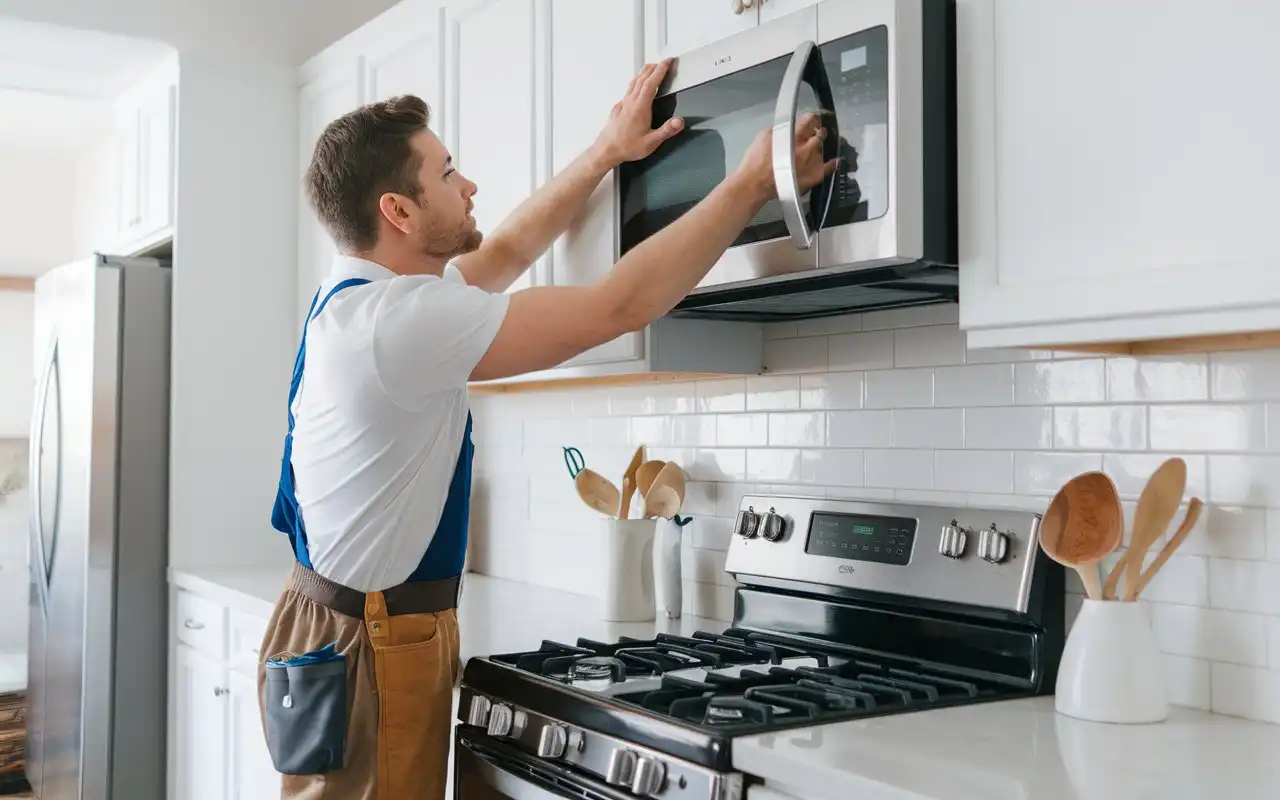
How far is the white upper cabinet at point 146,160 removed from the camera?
12.3ft

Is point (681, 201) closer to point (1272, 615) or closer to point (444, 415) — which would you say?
point (444, 415)

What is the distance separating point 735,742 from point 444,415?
75 centimetres

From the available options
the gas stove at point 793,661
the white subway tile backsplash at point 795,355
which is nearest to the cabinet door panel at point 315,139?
the white subway tile backsplash at point 795,355

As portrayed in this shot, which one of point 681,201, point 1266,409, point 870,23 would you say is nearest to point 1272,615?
point 1266,409

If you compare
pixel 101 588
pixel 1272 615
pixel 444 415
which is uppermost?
pixel 444 415

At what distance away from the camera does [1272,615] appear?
1.58m

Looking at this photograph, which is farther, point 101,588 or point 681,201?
point 101,588

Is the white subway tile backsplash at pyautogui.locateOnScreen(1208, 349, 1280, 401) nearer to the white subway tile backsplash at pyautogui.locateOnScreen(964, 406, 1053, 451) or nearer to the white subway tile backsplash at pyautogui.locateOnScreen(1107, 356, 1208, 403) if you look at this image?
the white subway tile backsplash at pyautogui.locateOnScreen(1107, 356, 1208, 403)

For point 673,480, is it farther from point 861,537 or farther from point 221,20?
point 221,20

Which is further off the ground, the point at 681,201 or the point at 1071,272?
the point at 681,201

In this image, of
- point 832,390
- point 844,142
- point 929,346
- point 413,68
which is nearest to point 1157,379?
point 929,346

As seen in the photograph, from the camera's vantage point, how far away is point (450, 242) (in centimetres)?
212

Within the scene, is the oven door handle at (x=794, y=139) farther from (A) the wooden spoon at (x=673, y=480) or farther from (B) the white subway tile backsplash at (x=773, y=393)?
(A) the wooden spoon at (x=673, y=480)

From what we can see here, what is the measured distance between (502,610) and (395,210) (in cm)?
101
